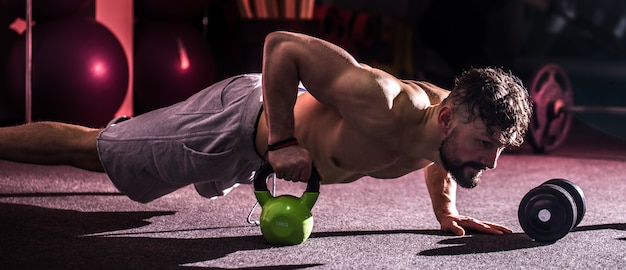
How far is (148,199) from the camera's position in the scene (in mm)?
1936

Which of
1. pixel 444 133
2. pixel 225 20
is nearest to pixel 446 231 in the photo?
pixel 444 133

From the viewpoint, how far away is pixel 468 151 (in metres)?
1.49

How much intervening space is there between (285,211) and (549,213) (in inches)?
22.7

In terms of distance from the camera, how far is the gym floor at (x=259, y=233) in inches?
59.7

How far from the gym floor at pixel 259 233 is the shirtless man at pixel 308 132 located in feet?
0.37

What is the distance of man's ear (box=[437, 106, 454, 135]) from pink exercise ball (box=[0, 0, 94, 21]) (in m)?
2.24

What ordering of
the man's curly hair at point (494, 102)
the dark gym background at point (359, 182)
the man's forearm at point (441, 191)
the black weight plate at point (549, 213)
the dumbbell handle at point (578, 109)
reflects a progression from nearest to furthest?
the man's curly hair at point (494, 102) → the dark gym background at point (359, 182) → the black weight plate at point (549, 213) → the man's forearm at point (441, 191) → the dumbbell handle at point (578, 109)

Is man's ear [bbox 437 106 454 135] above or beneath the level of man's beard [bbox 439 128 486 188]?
above

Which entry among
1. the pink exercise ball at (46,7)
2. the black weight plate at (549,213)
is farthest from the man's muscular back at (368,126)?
the pink exercise ball at (46,7)

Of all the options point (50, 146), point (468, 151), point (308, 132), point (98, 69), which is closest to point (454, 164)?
point (468, 151)

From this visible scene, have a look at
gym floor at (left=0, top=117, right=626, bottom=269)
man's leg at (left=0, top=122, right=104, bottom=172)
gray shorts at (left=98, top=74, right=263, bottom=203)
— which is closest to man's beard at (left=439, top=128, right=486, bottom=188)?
gym floor at (left=0, top=117, right=626, bottom=269)

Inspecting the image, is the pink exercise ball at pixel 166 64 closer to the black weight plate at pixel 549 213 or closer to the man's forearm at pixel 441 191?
the man's forearm at pixel 441 191

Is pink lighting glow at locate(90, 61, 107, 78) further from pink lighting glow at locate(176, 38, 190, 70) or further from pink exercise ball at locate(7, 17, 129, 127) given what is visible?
pink lighting glow at locate(176, 38, 190, 70)

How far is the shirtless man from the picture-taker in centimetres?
149
